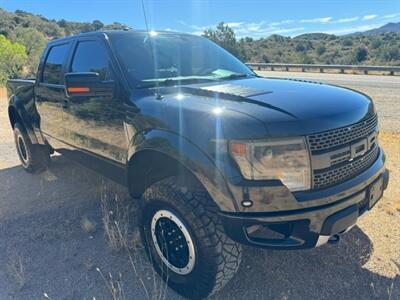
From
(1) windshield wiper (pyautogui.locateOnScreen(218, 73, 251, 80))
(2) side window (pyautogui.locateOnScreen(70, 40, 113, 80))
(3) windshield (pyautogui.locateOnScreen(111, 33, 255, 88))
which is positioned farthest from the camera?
(1) windshield wiper (pyautogui.locateOnScreen(218, 73, 251, 80))

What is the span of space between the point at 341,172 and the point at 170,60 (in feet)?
6.31

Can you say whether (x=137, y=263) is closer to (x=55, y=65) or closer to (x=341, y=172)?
(x=341, y=172)

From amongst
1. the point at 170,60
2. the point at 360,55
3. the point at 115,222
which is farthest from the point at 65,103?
the point at 360,55

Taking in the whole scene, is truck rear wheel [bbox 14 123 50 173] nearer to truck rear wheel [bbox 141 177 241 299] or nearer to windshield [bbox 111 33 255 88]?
windshield [bbox 111 33 255 88]

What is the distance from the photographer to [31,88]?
480 centimetres

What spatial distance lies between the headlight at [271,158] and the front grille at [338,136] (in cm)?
8

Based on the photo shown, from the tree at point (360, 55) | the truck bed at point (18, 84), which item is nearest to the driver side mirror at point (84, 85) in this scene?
the truck bed at point (18, 84)

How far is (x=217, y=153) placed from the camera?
212 cm

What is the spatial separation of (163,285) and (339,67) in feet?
79.8

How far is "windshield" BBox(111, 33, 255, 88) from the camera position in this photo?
3.12 meters

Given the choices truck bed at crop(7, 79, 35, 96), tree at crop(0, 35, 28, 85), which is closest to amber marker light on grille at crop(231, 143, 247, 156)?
truck bed at crop(7, 79, 35, 96)

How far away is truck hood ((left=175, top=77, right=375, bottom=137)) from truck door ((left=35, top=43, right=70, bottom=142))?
6.11 feet

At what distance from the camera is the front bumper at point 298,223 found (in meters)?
2.09

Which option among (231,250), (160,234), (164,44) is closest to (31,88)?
(164,44)
